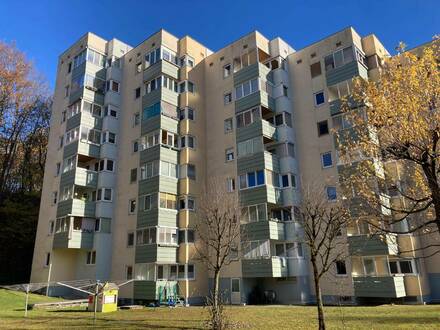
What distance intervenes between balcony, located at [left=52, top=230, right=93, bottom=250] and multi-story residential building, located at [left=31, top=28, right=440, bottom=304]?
0.13 metres

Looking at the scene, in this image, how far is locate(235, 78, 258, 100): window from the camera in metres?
36.3

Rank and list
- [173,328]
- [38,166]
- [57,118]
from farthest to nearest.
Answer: [38,166] → [57,118] → [173,328]

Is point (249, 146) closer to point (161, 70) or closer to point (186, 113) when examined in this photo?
point (186, 113)

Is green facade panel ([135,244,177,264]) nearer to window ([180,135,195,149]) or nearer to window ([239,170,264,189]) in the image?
window ([239,170,264,189])

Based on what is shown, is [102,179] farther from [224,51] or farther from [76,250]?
[224,51]

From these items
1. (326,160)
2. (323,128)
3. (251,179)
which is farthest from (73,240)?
(323,128)

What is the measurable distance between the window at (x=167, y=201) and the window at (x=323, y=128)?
14.8 meters

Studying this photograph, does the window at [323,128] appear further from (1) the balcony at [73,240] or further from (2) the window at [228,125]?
(1) the balcony at [73,240]

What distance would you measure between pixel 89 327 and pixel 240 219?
18066 mm

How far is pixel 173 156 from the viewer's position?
37.1m

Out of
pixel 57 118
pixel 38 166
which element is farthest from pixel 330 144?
pixel 38 166

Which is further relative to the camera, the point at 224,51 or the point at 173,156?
the point at 224,51

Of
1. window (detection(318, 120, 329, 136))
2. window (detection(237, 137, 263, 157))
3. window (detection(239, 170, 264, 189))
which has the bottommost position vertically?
window (detection(239, 170, 264, 189))

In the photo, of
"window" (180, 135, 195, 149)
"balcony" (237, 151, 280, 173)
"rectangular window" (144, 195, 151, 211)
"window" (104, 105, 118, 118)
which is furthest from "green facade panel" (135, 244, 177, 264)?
"window" (104, 105, 118, 118)
